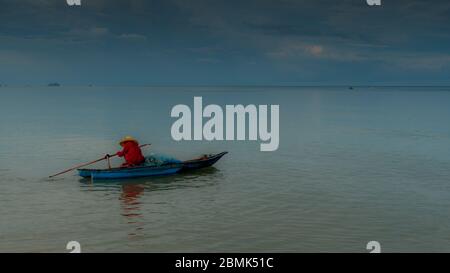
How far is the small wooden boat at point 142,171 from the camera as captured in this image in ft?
58.1

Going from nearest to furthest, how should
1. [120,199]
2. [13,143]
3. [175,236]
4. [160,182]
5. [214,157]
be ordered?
[175,236] → [120,199] → [160,182] → [214,157] → [13,143]

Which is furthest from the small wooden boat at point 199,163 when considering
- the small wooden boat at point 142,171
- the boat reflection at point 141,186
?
the boat reflection at point 141,186

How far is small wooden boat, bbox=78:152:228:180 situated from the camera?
58.1 feet

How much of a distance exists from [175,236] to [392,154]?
16.3 metres

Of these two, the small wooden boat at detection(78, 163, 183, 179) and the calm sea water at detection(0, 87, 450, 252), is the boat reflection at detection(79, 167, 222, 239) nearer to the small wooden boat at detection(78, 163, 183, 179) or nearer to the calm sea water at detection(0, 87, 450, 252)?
the calm sea water at detection(0, 87, 450, 252)

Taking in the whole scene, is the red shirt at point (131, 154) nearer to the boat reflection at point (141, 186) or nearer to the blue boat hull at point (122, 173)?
the blue boat hull at point (122, 173)

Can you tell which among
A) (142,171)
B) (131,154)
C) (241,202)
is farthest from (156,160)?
(241,202)

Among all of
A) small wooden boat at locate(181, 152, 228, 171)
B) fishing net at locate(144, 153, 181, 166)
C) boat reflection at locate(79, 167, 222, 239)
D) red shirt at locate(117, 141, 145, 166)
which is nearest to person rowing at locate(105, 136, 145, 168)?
red shirt at locate(117, 141, 145, 166)

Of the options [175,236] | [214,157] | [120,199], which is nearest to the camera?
[175,236]

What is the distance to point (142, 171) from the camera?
18.3 metres

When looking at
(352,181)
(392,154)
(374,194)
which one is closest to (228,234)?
(374,194)

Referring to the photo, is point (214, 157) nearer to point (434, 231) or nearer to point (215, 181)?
point (215, 181)

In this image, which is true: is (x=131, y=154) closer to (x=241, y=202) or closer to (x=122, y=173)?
(x=122, y=173)
